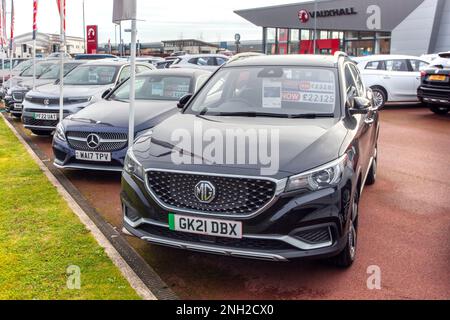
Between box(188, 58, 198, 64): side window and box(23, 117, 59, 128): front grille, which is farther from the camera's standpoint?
box(188, 58, 198, 64): side window

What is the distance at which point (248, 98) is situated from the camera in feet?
16.2

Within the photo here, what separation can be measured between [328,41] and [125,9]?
3002 centimetres

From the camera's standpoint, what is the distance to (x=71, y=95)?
9.55 meters

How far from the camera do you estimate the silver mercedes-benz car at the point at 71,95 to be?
9.44m

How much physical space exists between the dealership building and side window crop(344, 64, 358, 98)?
23.9 metres

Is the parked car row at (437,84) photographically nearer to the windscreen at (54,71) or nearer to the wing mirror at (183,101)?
the wing mirror at (183,101)

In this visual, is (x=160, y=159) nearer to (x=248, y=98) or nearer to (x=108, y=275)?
(x=108, y=275)

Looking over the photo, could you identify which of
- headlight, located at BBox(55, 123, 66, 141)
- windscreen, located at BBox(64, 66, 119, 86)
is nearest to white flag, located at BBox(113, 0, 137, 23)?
headlight, located at BBox(55, 123, 66, 141)

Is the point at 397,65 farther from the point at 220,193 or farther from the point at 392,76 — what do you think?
the point at 220,193

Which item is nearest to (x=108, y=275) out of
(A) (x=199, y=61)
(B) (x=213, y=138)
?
(B) (x=213, y=138)

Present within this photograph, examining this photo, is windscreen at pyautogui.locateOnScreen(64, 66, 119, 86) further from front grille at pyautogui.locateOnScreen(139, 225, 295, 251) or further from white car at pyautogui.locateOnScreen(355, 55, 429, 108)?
white car at pyautogui.locateOnScreen(355, 55, 429, 108)

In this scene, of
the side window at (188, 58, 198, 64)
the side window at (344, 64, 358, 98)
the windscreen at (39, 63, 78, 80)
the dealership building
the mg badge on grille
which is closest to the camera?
the mg badge on grille

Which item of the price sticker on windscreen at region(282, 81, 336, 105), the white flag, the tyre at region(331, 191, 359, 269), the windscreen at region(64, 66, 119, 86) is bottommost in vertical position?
the tyre at region(331, 191, 359, 269)

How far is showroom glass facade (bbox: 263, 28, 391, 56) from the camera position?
112ft
